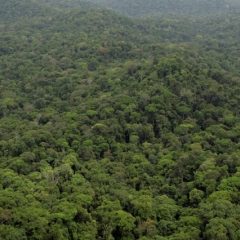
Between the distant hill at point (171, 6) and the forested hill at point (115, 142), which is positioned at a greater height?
the forested hill at point (115, 142)

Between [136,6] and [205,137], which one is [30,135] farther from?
[136,6]

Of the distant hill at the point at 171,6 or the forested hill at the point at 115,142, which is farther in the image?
the distant hill at the point at 171,6

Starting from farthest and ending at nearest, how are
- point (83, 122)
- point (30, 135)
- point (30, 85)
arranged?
point (30, 85)
point (83, 122)
point (30, 135)

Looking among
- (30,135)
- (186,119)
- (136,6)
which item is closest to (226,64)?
(186,119)

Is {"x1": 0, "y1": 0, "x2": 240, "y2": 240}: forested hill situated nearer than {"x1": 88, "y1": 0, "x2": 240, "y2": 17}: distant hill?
Yes

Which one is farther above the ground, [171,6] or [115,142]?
[115,142]

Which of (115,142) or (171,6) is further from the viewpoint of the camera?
(171,6)

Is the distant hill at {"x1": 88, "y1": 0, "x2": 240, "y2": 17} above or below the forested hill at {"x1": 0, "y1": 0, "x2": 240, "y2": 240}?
below

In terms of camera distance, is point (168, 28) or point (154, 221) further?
point (168, 28)
